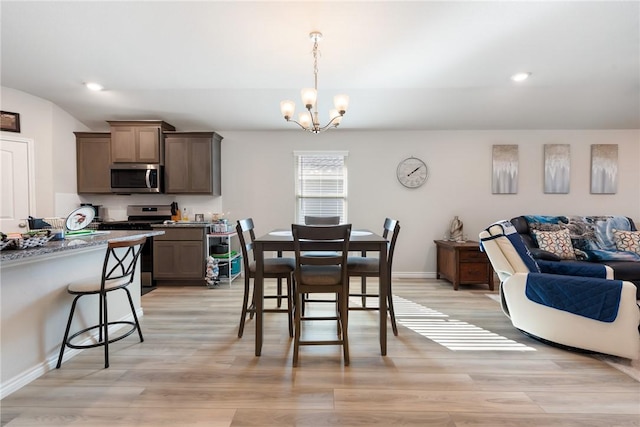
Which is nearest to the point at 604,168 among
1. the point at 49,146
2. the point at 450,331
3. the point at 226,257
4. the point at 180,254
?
the point at 450,331

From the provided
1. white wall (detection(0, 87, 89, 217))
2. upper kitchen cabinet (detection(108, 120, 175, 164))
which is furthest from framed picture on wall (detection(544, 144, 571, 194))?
white wall (detection(0, 87, 89, 217))

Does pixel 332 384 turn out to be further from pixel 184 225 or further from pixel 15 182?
pixel 15 182

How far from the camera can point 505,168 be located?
452 cm

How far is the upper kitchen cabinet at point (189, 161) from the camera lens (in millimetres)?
4270

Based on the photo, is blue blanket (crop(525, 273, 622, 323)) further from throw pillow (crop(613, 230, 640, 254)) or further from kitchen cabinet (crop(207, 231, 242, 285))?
kitchen cabinet (crop(207, 231, 242, 285))

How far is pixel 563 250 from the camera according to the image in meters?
3.58

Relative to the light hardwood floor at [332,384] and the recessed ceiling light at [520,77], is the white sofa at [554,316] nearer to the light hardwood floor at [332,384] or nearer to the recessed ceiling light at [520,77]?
the light hardwood floor at [332,384]

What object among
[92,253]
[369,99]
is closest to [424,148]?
[369,99]

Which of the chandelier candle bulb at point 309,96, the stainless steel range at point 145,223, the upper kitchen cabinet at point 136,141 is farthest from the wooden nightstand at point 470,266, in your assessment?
the upper kitchen cabinet at point 136,141

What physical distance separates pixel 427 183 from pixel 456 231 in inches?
33.6

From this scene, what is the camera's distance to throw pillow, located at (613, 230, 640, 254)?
3.57 meters

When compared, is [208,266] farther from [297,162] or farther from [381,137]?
[381,137]

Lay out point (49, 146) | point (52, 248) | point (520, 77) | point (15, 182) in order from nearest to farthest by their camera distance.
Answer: point (52, 248)
point (520, 77)
point (15, 182)
point (49, 146)

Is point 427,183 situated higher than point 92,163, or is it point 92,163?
point 92,163
